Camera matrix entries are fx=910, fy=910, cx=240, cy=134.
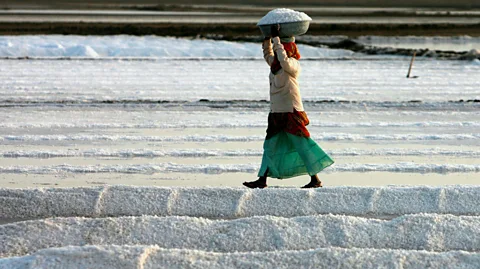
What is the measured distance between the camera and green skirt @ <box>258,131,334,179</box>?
7711 mm

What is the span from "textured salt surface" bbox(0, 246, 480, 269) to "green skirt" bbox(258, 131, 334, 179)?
2.08 metres

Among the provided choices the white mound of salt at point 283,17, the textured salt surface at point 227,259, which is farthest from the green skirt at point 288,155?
the textured salt surface at point 227,259

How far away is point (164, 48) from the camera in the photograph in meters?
28.1

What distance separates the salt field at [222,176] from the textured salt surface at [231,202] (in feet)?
0.05

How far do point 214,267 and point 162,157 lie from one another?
15.0ft

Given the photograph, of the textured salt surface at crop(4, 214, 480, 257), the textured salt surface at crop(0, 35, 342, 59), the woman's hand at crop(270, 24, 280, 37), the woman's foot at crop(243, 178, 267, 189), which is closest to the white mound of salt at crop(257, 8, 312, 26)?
the woman's hand at crop(270, 24, 280, 37)

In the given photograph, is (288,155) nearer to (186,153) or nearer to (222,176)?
(222,176)

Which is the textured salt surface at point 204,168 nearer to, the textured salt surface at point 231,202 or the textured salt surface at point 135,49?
the textured salt surface at point 231,202

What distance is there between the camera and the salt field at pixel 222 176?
612 cm

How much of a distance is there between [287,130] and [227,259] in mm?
2335

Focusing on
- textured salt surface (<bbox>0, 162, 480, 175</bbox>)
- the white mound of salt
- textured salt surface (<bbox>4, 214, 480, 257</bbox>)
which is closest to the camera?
textured salt surface (<bbox>4, 214, 480, 257</bbox>)

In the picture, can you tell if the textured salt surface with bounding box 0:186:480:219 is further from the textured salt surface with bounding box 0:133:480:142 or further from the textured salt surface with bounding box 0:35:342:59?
the textured salt surface with bounding box 0:35:342:59

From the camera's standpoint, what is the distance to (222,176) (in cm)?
884

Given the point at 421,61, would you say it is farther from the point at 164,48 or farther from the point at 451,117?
the point at 451,117
